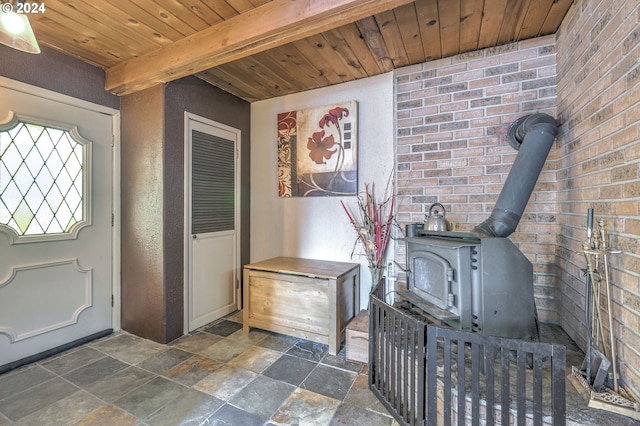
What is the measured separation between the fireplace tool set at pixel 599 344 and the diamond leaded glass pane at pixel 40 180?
3.41m

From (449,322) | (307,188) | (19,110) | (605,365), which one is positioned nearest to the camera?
(605,365)

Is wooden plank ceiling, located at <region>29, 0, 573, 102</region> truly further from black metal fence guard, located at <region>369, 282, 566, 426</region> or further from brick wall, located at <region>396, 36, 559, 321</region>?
black metal fence guard, located at <region>369, 282, 566, 426</region>

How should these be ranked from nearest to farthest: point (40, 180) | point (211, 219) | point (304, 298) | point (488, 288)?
1. point (488, 288)
2. point (40, 180)
3. point (304, 298)
4. point (211, 219)

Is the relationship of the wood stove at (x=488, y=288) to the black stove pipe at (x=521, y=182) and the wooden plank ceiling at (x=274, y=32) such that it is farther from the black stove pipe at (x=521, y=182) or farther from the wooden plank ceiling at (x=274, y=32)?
the wooden plank ceiling at (x=274, y=32)

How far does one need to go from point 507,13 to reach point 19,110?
11.0ft

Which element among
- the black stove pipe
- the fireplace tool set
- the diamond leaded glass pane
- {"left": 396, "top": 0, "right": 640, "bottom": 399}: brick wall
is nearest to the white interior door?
the diamond leaded glass pane

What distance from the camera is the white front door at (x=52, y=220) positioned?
1952 mm

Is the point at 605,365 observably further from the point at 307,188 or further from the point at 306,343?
the point at 307,188

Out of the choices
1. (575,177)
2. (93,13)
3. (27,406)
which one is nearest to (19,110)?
(93,13)

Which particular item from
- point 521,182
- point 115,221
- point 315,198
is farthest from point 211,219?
point 521,182

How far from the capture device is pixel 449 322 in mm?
1566

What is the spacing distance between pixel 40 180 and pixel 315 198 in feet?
7.23

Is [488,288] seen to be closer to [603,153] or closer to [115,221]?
[603,153]

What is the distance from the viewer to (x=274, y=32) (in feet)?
5.49
